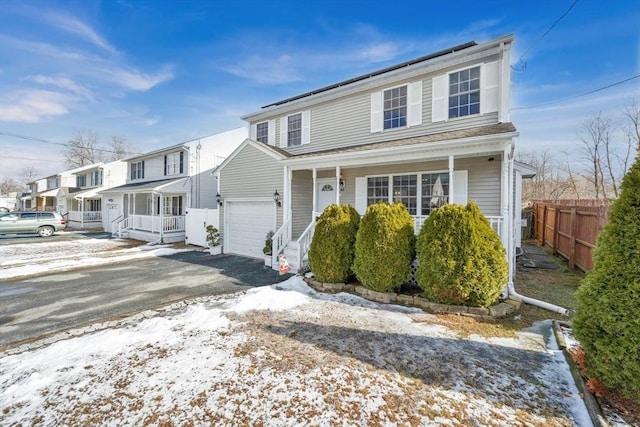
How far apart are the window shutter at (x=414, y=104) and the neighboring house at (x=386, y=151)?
0.03 m

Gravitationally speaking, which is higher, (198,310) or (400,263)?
(400,263)

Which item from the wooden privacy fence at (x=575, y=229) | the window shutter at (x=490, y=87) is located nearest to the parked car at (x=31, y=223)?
the window shutter at (x=490, y=87)

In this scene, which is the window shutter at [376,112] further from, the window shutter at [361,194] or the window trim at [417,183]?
the window shutter at [361,194]

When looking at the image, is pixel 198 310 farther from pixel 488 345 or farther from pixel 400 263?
pixel 488 345

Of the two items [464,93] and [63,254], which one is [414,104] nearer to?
[464,93]

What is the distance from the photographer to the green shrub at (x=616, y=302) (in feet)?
8.73

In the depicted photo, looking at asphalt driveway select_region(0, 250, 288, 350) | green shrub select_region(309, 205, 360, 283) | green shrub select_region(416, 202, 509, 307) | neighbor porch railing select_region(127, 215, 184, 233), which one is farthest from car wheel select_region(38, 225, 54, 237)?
green shrub select_region(416, 202, 509, 307)

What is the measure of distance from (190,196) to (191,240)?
356 cm

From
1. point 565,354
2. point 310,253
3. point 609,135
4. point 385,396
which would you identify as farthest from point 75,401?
point 609,135

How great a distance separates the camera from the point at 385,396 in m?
2.87

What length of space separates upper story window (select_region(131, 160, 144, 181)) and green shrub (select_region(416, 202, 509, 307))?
2158cm

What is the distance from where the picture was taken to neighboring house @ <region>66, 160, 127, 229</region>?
23.1m

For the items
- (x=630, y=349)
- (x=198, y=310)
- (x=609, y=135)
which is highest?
(x=609, y=135)

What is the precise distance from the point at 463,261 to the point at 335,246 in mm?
2792
